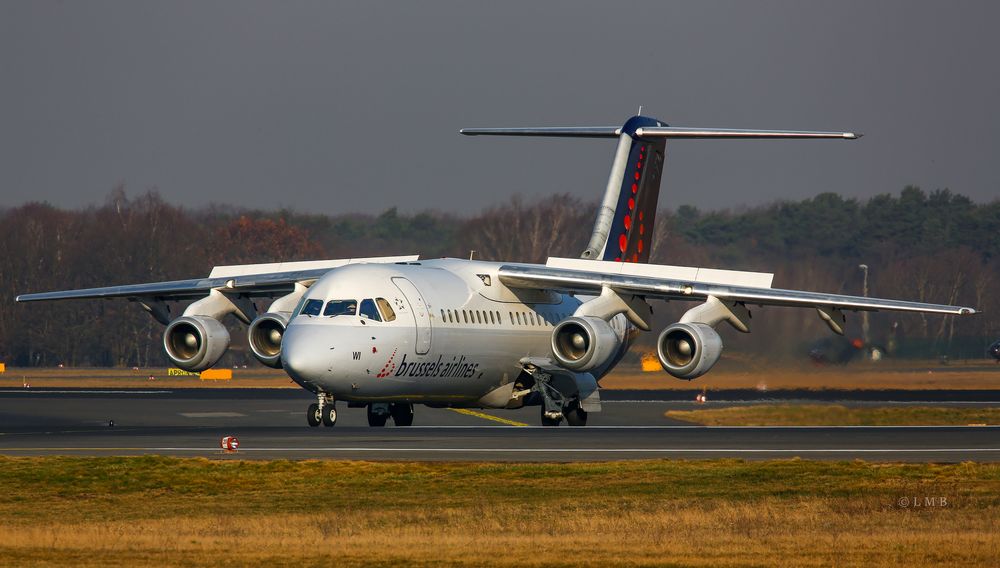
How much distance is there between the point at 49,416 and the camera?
3688 centimetres

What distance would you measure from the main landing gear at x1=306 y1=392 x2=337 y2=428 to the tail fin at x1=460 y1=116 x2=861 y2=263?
8.99 metres

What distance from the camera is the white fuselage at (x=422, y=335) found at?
2852cm

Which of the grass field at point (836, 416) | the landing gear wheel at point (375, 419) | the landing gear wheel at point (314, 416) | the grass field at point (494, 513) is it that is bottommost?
the grass field at point (494, 513)

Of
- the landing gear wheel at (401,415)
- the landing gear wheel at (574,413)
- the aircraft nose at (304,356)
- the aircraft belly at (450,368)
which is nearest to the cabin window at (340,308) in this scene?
the aircraft nose at (304,356)

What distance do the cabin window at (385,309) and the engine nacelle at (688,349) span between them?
16.7ft

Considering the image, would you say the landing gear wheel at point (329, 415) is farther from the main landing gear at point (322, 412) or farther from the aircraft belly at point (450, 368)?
the aircraft belly at point (450, 368)

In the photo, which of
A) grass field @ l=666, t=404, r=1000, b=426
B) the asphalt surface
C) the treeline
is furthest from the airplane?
the treeline

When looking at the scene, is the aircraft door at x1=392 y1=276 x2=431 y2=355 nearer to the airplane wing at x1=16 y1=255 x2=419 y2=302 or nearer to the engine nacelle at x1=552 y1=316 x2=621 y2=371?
the engine nacelle at x1=552 y1=316 x2=621 y2=371

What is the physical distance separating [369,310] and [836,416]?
33.6 ft

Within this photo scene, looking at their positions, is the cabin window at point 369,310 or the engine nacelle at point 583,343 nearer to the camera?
the cabin window at point 369,310

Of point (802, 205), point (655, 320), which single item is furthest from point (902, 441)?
point (802, 205)

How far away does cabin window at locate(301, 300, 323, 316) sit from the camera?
29.1m

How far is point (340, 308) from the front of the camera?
95.6 ft

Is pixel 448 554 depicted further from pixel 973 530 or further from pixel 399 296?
pixel 399 296
